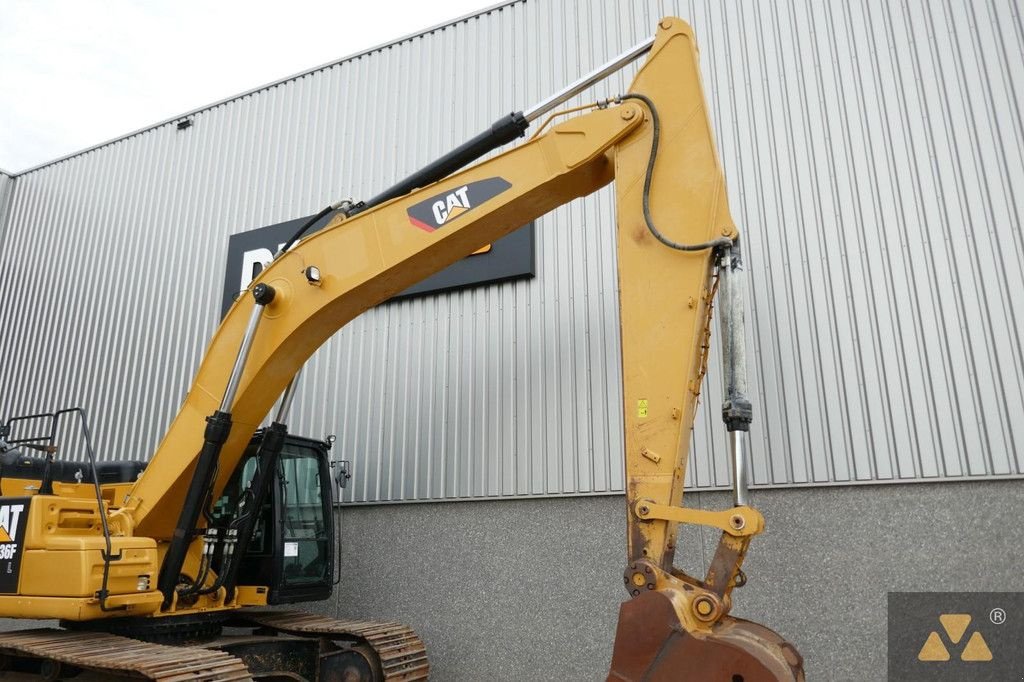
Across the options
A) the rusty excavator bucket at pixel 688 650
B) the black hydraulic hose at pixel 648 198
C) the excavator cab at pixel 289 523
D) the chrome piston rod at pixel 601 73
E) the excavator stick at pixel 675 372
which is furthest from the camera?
the excavator cab at pixel 289 523

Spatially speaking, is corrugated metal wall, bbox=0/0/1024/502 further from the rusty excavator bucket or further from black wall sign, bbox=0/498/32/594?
black wall sign, bbox=0/498/32/594

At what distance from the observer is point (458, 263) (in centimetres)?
944

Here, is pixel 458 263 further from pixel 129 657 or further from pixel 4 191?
pixel 4 191

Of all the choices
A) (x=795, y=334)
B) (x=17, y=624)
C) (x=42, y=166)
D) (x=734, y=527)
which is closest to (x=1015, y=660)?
(x=795, y=334)

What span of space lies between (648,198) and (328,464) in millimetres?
4593

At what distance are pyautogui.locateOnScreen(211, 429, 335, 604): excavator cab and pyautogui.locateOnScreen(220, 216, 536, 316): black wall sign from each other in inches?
101

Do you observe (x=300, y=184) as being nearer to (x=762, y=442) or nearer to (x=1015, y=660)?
(x=762, y=442)

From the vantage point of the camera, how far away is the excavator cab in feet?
23.5

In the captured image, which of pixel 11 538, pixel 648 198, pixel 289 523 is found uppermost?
pixel 648 198

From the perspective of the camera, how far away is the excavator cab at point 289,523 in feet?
23.5

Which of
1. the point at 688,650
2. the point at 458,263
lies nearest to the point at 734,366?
the point at 688,650

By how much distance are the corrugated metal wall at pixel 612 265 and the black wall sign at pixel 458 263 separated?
0.18 meters

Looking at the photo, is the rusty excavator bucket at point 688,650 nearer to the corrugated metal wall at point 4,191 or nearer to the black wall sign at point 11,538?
the black wall sign at point 11,538

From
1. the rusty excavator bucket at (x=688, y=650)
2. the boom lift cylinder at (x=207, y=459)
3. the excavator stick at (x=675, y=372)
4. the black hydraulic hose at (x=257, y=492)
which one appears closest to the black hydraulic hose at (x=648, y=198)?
the excavator stick at (x=675, y=372)
